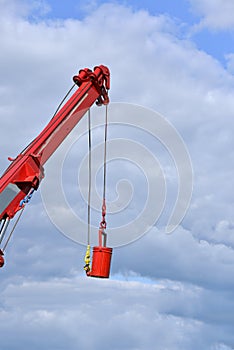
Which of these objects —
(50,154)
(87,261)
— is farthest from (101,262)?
(50,154)

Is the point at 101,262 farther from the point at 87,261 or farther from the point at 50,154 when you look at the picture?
the point at 50,154

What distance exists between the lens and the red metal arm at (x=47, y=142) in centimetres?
2316

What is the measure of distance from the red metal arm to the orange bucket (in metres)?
3.47

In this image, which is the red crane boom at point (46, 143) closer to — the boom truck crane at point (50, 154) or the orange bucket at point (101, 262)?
the boom truck crane at point (50, 154)

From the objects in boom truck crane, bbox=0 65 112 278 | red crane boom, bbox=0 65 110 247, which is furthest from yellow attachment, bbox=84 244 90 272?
red crane boom, bbox=0 65 110 247

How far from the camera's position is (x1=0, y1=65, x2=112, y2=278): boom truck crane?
2281cm

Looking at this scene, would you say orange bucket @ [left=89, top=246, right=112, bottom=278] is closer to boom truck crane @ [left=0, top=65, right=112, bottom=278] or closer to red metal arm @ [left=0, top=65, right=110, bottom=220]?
boom truck crane @ [left=0, top=65, right=112, bottom=278]

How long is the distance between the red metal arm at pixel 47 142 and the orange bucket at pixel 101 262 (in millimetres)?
3475

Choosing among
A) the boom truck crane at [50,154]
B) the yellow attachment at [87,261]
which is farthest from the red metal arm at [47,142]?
the yellow attachment at [87,261]

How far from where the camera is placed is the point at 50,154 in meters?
24.8

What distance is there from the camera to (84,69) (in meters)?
26.5

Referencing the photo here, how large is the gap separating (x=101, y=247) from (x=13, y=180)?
4.13 meters

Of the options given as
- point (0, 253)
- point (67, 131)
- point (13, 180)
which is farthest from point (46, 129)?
point (0, 253)

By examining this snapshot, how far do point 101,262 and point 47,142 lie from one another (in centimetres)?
544
